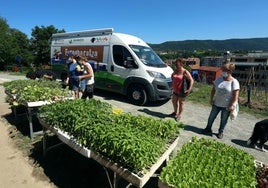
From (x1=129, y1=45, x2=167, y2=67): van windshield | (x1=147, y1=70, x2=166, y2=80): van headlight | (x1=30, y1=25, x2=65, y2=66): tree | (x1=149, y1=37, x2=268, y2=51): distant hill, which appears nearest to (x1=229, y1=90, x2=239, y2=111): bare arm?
(x1=147, y1=70, x2=166, y2=80): van headlight

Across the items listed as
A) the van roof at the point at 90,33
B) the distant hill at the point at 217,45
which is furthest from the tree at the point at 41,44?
the distant hill at the point at 217,45

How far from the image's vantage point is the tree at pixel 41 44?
126 ft

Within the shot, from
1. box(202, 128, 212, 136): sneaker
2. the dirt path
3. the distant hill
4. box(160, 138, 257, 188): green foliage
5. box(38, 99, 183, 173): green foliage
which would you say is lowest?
the dirt path

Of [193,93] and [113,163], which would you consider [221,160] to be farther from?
[193,93]

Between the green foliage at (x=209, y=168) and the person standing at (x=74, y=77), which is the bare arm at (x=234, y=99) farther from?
the person standing at (x=74, y=77)

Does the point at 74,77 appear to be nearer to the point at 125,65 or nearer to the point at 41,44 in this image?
the point at 125,65

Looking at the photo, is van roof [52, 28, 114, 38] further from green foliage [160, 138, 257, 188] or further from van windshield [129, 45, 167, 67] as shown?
green foliage [160, 138, 257, 188]

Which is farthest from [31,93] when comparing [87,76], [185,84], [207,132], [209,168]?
[207,132]

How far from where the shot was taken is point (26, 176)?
379 centimetres

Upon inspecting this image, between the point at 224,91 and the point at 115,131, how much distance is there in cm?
315

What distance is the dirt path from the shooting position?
3584mm

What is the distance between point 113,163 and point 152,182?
1196 millimetres

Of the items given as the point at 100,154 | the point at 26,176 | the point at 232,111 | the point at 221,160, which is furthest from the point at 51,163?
the point at 232,111

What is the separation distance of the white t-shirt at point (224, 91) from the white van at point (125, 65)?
263 centimetres
